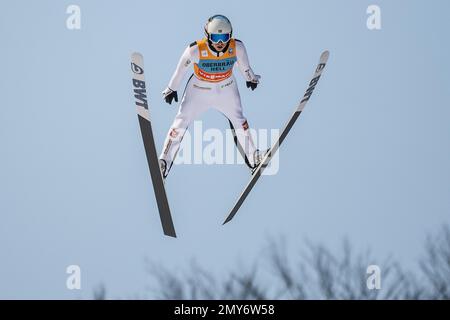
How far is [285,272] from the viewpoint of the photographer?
73.6 ft

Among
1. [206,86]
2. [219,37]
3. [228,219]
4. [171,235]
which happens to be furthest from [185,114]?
[171,235]

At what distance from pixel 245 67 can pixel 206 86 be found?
0.50 metres

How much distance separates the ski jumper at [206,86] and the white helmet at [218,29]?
0.18 meters

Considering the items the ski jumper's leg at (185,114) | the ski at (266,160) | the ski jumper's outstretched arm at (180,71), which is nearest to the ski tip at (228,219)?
the ski at (266,160)

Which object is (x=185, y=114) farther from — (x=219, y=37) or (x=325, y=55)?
(x=325, y=55)

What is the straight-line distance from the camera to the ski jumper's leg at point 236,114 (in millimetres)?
12508

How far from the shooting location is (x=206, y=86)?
12.5 m

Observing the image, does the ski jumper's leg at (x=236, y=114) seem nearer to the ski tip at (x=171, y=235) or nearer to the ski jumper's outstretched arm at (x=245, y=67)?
the ski jumper's outstretched arm at (x=245, y=67)

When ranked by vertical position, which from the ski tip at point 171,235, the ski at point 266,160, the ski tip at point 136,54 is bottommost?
the ski tip at point 171,235
